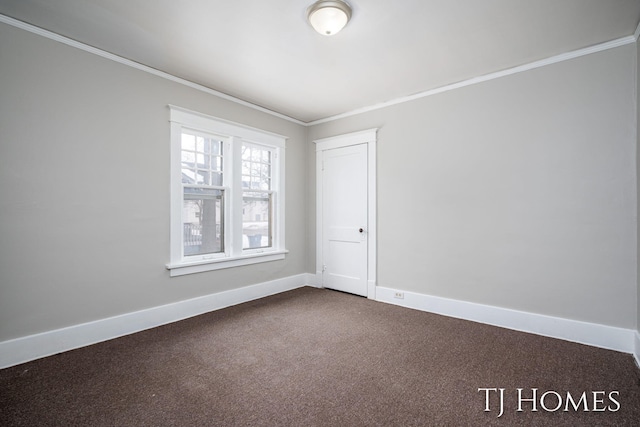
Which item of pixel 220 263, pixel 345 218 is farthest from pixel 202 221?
pixel 345 218

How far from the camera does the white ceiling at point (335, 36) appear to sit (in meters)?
2.25

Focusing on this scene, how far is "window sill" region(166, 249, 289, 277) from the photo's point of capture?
132 inches

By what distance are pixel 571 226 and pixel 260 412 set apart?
315cm

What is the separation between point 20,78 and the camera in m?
2.43

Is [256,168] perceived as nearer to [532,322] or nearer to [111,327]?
A: [111,327]

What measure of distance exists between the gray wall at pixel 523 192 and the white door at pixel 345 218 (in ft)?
1.16

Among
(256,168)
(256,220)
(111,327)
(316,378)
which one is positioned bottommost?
(316,378)

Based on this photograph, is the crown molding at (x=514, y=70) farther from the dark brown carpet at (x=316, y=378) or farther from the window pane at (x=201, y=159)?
the dark brown carpet at (x=316, y=378)

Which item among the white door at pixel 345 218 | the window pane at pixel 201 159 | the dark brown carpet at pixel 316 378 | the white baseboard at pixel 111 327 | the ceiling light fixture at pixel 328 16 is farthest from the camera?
the white door at pixel 345 218

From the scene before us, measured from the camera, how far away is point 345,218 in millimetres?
4559

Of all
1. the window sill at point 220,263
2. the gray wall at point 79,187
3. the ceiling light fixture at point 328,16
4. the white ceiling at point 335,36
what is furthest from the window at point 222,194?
the ceiling light fixture at point 328,16

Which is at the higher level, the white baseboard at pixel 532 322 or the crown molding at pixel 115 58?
the crown molding at pixel 115 58

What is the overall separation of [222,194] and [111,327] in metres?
1.85

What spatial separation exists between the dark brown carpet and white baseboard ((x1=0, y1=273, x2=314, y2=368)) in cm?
9
